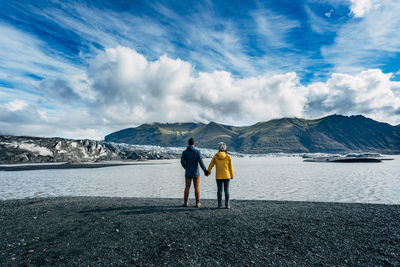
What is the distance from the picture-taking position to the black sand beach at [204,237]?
6126mm

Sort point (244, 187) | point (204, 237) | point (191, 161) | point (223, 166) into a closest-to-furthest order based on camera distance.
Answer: point (204, 237) < point (223, 166) < point (191, 161) < point (244, 187)

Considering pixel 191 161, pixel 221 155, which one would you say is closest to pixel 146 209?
pixel 191 161

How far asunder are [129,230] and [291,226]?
19.3 feet

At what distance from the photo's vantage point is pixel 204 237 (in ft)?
24.3

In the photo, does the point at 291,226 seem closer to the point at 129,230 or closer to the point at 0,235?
the point at 129,230

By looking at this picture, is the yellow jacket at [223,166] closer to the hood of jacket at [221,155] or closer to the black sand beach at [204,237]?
the hood of jacket at [221,155]

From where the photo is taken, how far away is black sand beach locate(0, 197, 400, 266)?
6126 millimetres

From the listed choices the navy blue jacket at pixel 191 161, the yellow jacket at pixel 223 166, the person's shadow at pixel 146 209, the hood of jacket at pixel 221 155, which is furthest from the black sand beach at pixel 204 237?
the hood of jacket at pixel 221 155

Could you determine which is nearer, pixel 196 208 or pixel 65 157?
pixel 196 208

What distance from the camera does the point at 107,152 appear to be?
11125 cm

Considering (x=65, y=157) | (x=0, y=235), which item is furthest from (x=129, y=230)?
(x=65, y=157)

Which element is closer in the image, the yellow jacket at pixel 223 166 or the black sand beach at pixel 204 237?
the black sand beach at pixel 204 237

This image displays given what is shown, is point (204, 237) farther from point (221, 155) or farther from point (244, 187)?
point (244, 187)

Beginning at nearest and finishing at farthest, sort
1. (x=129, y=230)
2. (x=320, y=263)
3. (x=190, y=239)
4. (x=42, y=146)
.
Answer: (x=320, y=263) → (x=190, y=239) → (x=129, y=230) → (x=42, y=146)
